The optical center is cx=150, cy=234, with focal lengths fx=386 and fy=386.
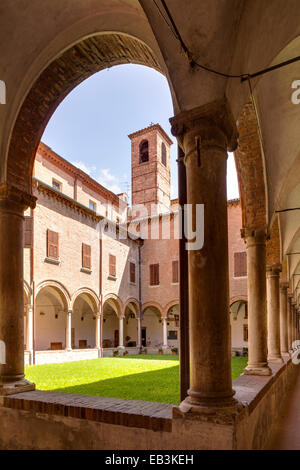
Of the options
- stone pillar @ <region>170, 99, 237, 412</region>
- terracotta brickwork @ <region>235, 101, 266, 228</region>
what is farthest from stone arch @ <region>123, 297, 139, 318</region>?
stone pillar @ <region>170, 99, 237, 412</region>

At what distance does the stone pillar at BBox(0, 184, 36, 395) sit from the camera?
16.1 feet

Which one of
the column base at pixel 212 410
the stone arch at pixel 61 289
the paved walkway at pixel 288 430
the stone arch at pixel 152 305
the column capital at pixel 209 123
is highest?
the column capital at pixel 209 123

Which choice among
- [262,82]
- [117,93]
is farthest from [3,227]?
[117,93]

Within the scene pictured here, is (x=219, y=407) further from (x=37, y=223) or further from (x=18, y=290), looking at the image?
(x=37, y=223)

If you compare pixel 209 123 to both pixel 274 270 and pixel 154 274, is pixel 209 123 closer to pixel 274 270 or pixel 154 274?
pixel 274 270

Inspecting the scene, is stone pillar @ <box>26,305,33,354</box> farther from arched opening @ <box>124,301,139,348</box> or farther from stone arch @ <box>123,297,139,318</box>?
arched opening @ <box>124,301,139,348</box>

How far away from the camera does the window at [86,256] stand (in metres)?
20.4

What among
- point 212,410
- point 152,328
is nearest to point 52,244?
point 152,328

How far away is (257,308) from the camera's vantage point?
675cm

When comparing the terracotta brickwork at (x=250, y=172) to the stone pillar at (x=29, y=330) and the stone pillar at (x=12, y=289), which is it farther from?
the stone pillar at (x=29, y=330)

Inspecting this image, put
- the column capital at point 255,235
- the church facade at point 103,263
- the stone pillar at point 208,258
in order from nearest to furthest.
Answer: the stone pillar at point 208,258, the column capital at point 255,235, the church facade at point 103,263

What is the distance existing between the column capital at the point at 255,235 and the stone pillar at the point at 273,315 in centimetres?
322

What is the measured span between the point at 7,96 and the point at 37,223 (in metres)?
12.3

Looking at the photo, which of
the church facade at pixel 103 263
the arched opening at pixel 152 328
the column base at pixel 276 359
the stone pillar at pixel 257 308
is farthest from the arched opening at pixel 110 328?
the stone pillar at pixel 257 308
